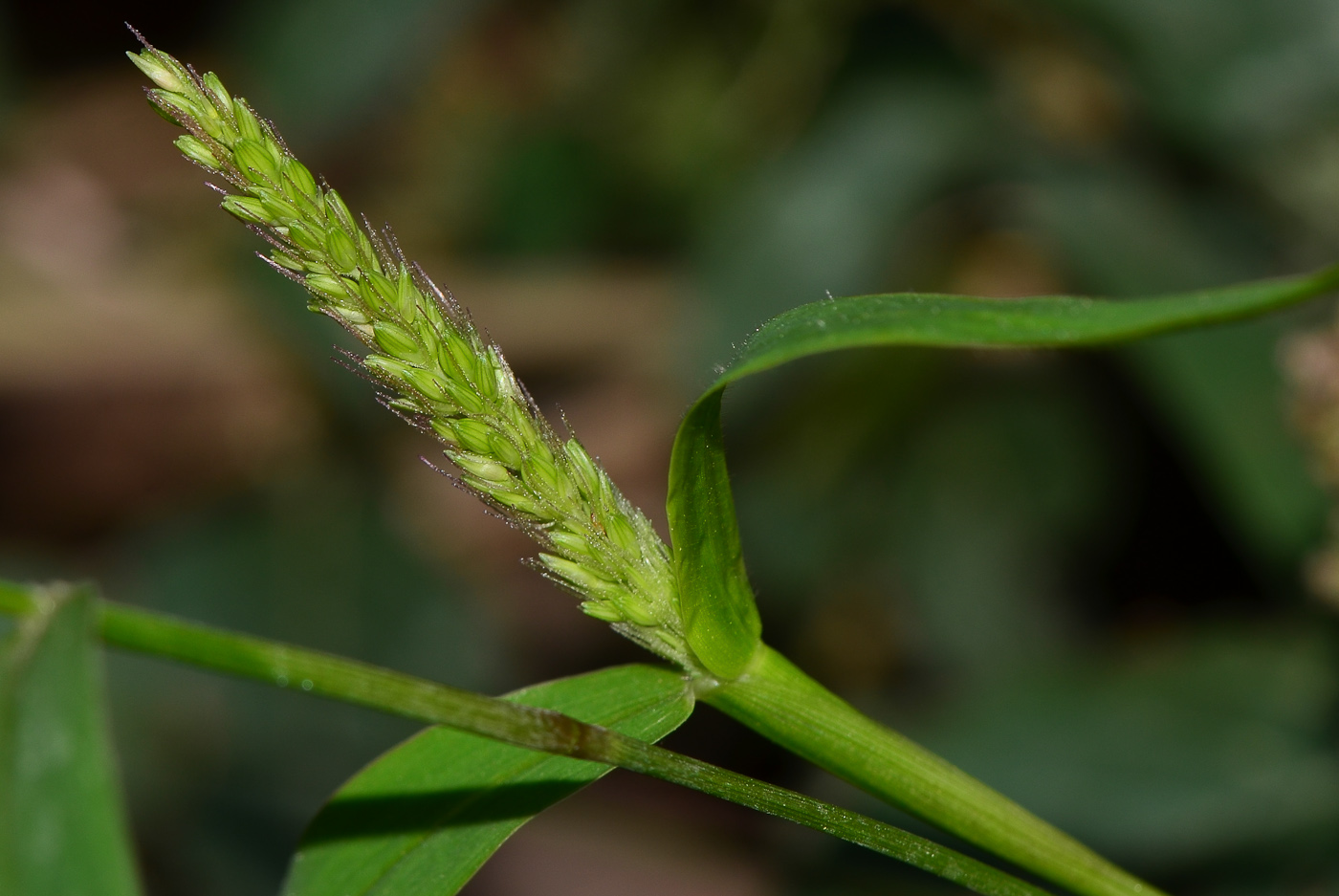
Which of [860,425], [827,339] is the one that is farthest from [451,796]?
A: [860,425]

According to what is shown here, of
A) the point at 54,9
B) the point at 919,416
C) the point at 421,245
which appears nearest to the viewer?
the point at 919,416

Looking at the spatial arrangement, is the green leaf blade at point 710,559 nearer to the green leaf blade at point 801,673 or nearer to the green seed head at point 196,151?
the green leaf blade at point 801,673

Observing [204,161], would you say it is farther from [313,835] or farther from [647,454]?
[647,454]

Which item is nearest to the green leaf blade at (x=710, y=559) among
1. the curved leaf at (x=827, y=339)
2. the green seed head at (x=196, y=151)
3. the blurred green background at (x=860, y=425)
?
the curved leaf at (x=827, y=339)

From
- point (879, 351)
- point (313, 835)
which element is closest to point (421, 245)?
point (879, 351)

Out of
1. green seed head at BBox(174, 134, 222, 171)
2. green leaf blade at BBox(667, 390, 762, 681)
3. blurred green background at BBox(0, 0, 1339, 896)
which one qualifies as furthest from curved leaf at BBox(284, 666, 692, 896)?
blurred green background at BBox(0, 0, 1339, 896)

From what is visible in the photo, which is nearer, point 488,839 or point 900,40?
point 488,839
